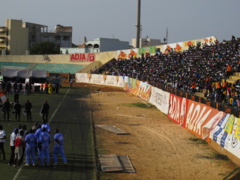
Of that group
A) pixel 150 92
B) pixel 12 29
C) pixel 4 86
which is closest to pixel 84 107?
pixel 150 92

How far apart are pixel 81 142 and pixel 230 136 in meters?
8.33

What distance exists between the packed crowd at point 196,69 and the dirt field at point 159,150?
6499 millimetres

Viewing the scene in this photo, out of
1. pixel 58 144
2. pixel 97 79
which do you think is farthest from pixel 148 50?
pixel 58 144

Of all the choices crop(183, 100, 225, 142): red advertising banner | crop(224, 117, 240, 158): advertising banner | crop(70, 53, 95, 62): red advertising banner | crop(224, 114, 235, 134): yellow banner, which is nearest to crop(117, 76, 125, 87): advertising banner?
crop(70, 53, 95, 62): red advertising banner

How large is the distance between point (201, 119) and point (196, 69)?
27.0m

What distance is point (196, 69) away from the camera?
50906mm

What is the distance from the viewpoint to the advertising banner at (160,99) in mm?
35688

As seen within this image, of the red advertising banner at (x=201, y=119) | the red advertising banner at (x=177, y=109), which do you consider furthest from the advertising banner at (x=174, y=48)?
the red advertising banner at (x=201, y=119)

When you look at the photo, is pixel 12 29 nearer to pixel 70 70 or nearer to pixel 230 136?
pixel 70 70

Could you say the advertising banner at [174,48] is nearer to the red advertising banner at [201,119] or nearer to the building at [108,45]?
the red advertising banner at [201,119]

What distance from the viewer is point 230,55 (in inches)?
1989

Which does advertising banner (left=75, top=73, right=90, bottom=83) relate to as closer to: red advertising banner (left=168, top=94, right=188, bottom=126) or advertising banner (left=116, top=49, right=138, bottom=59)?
advertising banner (left=116, top=49, right=138, bottom=59)

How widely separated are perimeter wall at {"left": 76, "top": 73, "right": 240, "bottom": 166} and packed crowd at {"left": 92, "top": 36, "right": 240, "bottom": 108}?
3.50 metres

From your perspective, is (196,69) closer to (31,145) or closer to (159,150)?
(159,150)
